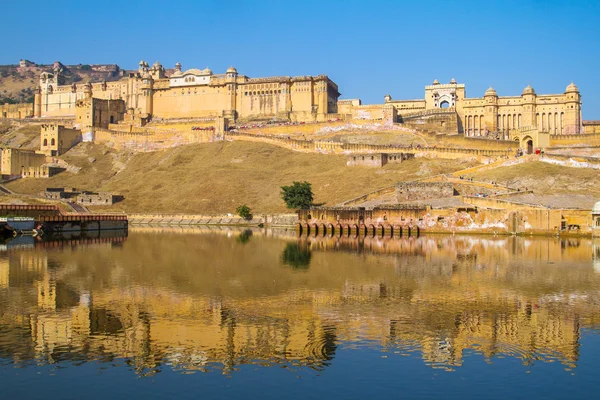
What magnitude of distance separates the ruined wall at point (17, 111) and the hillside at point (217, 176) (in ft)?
118

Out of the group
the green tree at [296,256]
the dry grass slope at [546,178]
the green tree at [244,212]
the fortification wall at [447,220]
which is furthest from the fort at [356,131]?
the green tree at [296,256]

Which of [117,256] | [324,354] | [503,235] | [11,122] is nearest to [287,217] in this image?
[503,235]

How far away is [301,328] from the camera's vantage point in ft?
55.9

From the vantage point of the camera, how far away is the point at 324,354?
14758 millimetres

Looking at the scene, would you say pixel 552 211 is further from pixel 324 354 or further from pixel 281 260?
pixel 324 354

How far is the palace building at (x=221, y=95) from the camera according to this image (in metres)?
91.3

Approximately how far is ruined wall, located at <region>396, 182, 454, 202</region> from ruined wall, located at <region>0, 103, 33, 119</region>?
83.8m

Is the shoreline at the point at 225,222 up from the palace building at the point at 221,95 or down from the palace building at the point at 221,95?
down

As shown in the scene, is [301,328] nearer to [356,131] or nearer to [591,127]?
[356,131]

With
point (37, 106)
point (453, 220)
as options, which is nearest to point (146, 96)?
point (37, 106)

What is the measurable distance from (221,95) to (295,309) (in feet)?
266

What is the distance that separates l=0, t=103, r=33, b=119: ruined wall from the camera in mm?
117375

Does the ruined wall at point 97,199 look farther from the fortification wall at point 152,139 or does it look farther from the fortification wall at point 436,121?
the fortification wall at point 436,121

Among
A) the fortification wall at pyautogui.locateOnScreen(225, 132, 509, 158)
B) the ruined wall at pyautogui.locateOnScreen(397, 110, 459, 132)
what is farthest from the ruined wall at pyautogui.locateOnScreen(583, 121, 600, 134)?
the fortification wall at pyautogui.locateOnScreen(225, 132, 509, 158)
